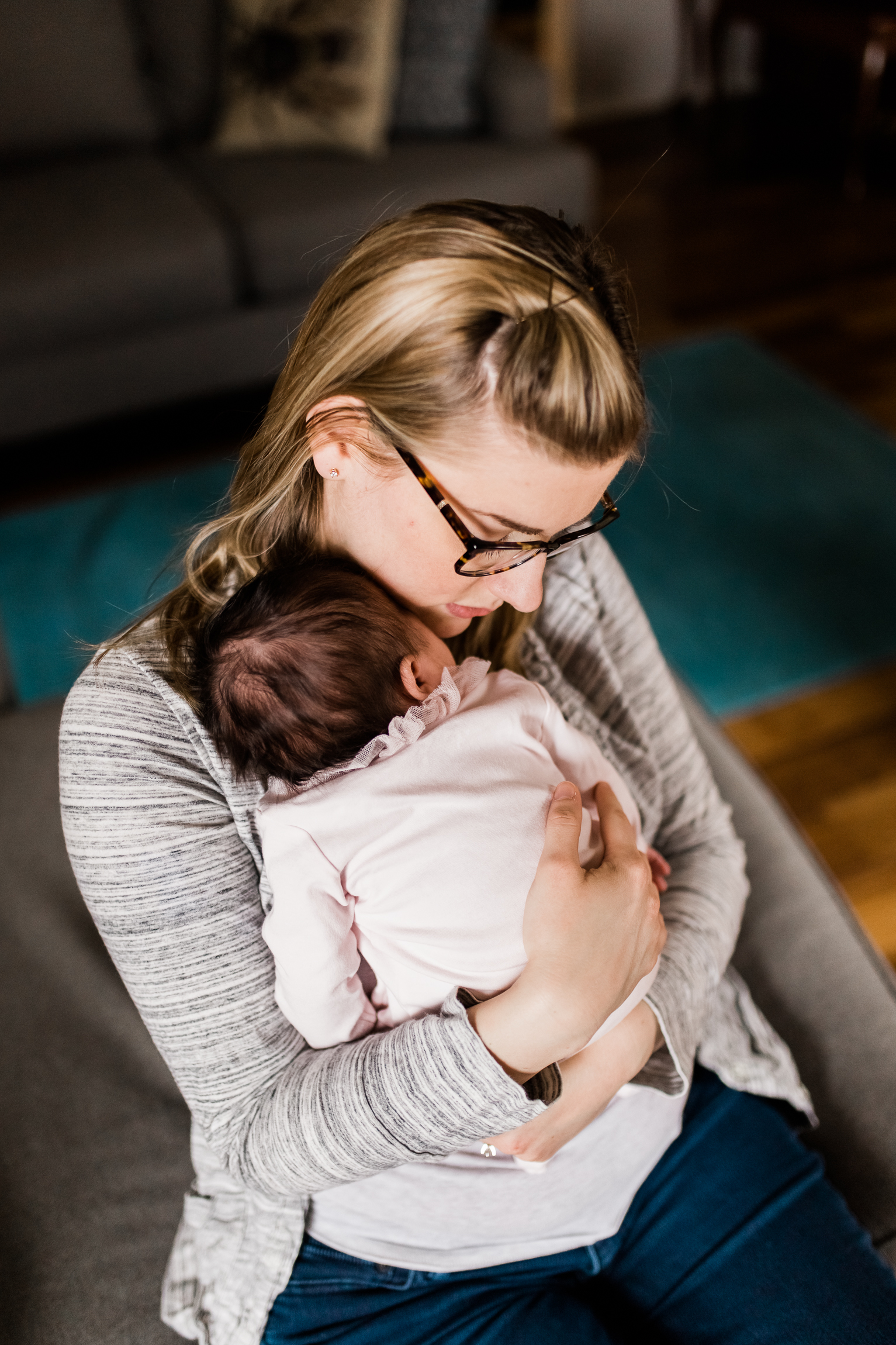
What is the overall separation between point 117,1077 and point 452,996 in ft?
1.77

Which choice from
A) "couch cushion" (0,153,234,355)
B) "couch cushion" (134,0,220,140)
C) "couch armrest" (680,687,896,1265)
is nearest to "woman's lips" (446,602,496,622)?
"couch armrest" (680,687,896,1265)

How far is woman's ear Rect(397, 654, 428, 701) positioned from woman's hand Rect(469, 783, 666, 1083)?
0.16m

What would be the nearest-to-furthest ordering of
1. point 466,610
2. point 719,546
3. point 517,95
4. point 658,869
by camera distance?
point 466,610, point 658,869, point 719,546, point 517,95

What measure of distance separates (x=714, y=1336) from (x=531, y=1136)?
0.26 m

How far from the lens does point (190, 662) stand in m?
0.94

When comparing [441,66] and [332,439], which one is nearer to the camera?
[332,439]

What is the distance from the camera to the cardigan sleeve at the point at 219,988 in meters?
0.83

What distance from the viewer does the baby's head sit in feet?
2.97

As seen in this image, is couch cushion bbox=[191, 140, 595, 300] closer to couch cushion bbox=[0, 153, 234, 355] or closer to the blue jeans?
couch cushion bbox=[0, 153, 234, 355]

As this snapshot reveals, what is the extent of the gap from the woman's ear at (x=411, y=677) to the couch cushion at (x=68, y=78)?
9.80 ft

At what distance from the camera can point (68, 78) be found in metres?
3.19

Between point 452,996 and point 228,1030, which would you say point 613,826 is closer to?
point 452,996

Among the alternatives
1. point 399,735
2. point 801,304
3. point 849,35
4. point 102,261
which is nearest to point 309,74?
point 102,261

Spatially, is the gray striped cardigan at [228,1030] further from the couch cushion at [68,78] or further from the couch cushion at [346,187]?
the couch cushion at [68,78]
